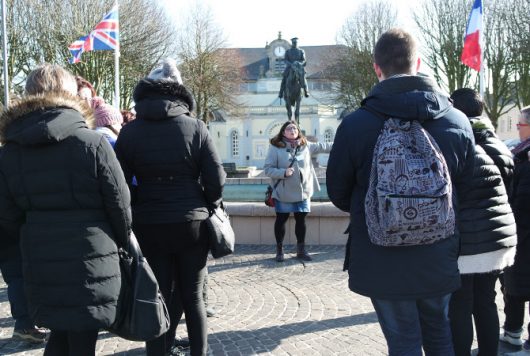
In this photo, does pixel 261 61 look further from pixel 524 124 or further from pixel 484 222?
pixel 484 222

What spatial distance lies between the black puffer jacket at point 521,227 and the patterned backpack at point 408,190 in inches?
61.8

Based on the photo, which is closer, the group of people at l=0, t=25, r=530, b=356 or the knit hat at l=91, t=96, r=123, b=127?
the group of people at l=0, t=25, r=530, b=356

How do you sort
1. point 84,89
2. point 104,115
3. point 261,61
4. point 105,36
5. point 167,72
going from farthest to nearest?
1. point 261,61
2. point 105,36
3. point 84,89
4. point 104,115
5. point 167,72

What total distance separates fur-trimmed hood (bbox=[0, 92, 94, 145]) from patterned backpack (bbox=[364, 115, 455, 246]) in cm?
151

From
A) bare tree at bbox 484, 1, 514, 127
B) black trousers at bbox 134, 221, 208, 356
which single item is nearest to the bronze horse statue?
bare tree at bbox 484, 1, 514, 127

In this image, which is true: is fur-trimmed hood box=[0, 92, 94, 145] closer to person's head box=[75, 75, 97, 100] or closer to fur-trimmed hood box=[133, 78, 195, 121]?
fur-trimmed hood box=[133, 78, 195, 121]

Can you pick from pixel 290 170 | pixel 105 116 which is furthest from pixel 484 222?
pixel 290 170

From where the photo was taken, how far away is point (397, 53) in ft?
7.97

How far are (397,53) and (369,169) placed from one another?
0.58 meters

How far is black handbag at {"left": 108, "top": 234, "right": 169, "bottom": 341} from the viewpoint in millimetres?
2633

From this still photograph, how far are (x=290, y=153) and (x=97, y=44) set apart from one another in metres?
9.83

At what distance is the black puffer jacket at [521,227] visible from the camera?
356 cm

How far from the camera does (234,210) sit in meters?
8.11

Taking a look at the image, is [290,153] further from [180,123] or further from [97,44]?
[97,44]
